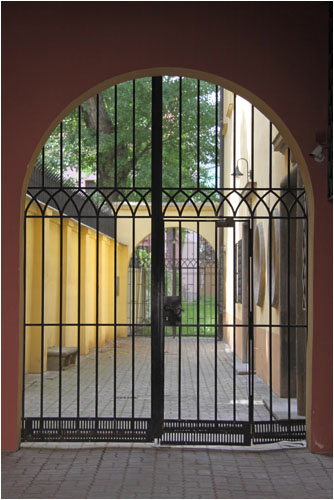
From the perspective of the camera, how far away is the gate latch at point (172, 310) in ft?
24.1

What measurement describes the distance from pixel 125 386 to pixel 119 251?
11.2 meters

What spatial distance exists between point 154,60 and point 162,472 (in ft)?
12.4

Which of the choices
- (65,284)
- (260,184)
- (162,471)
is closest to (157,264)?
(162,471)

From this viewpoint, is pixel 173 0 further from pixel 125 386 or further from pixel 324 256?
pixel 125 386

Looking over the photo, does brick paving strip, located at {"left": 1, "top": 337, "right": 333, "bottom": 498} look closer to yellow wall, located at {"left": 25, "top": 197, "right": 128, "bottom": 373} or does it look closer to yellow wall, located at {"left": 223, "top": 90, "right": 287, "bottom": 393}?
yellow wall, located at {"left": 223, "top": 90, "right": 287, "bottom": 393}

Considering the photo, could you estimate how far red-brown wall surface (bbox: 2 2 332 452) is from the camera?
263 inches

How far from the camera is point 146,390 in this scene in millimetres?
11406

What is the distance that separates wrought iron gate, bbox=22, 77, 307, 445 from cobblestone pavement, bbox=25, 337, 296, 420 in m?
0.04

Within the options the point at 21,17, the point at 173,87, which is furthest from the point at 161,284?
the point at 173,87

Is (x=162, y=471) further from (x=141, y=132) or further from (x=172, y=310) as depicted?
(x=141, y=132)

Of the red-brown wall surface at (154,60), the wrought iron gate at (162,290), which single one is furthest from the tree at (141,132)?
the red-brown wall surface at (154,60)

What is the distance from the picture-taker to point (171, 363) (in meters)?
15.1

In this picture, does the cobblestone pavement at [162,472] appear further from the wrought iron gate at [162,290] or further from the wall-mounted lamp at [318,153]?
the wall-mounted lamp at [318,153]

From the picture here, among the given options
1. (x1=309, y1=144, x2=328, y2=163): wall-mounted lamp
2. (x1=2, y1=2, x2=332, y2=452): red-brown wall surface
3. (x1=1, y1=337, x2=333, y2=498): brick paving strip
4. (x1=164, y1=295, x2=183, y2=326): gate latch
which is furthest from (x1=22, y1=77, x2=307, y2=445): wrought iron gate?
(x1=309, y1=144, x2=328, y2=163): wall-mounted lamp
